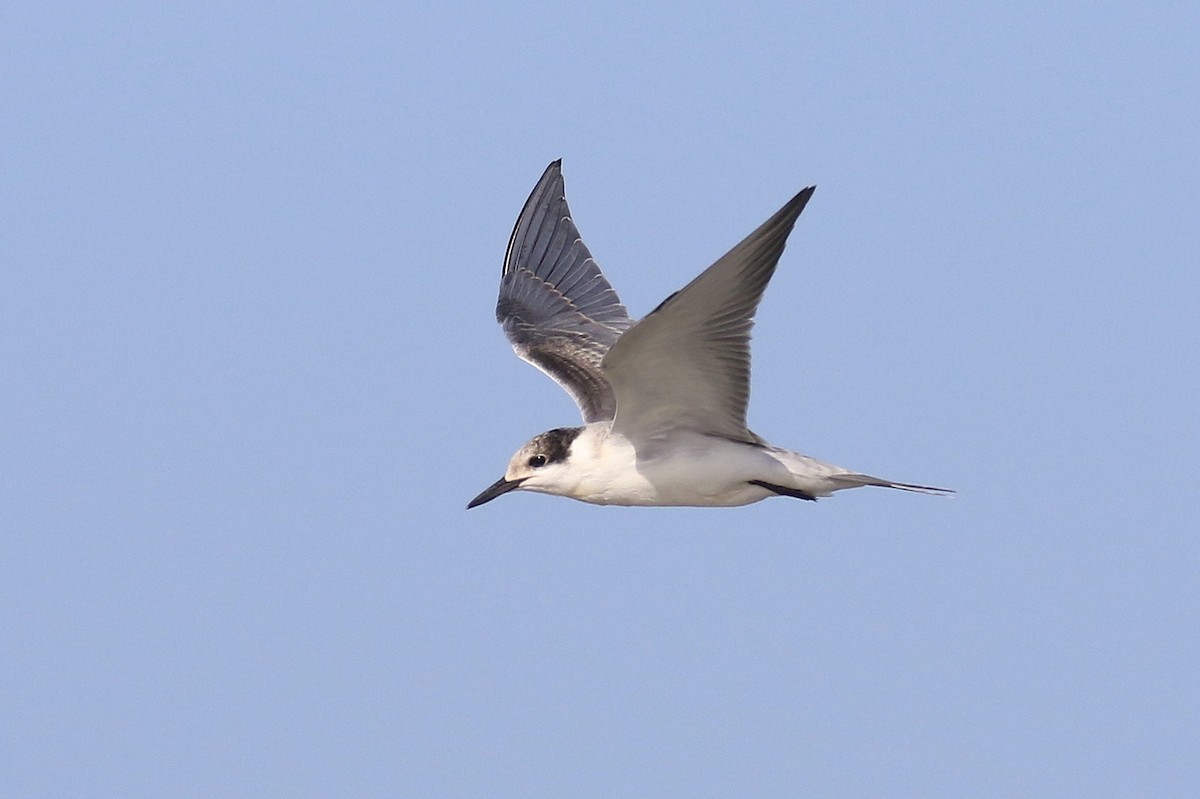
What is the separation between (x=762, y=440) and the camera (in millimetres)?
9266

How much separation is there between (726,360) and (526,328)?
3342mm

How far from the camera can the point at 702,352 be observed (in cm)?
860

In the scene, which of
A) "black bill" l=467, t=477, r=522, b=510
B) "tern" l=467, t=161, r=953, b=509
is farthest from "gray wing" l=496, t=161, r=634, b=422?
"black bill" l=467, t=477, r=522, b=510

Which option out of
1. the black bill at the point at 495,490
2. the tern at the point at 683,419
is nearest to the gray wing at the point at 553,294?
the tern at the point at 683,419

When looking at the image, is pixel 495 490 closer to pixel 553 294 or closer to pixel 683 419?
pixel 683 419

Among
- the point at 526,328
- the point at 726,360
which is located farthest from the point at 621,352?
the point at 526,328

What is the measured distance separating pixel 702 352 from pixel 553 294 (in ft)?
12.5

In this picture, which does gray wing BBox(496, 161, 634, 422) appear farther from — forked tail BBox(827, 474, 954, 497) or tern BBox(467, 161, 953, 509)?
forked tail BBox(827, 474, 954, 497)

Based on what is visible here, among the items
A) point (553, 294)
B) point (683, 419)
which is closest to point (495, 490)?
point (683, 419)

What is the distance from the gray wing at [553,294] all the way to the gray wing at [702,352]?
6.07ft

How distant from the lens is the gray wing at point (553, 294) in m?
11.3

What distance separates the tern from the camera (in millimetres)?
8125

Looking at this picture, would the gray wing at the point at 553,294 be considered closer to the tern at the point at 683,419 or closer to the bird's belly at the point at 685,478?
Answer: the tern at the point at 683,419

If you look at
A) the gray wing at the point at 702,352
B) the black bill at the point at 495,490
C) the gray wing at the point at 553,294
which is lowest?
the black bill at the point at 495,490
